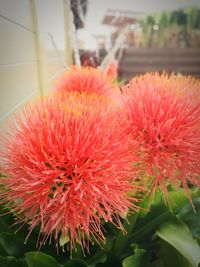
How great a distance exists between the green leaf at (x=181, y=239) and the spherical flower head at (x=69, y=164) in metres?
0.11

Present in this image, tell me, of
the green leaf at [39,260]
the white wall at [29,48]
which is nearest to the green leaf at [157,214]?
the green leaf at [39,260]

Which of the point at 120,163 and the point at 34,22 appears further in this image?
the point at 34,22

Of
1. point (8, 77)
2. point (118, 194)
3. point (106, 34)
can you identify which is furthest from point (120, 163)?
point (106, 34)

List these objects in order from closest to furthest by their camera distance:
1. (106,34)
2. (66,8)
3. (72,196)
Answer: (72,196), (66,8), (106,34)

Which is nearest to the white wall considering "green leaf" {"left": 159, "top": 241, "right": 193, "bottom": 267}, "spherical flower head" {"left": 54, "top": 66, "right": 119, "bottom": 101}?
"spherical flower head" {"left": 54, "top": 66, "right": 119, "bottom": 101}

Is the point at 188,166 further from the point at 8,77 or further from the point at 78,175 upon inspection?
the point at 8,77

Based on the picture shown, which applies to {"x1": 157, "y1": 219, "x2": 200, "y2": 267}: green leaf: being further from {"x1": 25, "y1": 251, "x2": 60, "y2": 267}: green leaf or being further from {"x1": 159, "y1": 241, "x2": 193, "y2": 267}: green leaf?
{"x1": 25, "y1": 251, "x2": 60, "y2": 267}: green leaf

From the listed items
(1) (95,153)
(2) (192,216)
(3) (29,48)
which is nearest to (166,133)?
(1) (95,153)

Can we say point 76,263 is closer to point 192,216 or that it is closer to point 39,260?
point 39,260

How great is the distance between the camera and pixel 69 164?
0.28 meters

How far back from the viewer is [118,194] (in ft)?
0.98

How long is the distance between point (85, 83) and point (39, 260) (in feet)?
0.99

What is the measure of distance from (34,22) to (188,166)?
1.32ft

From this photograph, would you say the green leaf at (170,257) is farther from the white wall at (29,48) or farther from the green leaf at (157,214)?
the white wall at (29,48)
